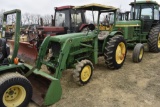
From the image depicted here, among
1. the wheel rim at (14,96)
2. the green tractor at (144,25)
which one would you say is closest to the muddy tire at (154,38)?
the green tractor at (144,25)

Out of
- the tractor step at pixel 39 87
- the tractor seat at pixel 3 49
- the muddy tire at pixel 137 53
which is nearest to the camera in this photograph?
the tractor seat at pixel 3 49

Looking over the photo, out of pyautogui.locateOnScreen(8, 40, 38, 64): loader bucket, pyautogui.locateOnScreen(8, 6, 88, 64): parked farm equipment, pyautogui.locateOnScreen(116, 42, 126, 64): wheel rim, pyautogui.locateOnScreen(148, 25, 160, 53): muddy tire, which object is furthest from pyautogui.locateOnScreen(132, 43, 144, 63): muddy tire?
pyautogui.locateOnScreen(8, 40, 38, 64): loader bucket

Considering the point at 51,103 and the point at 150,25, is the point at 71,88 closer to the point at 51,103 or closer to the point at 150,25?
the point at 51,103

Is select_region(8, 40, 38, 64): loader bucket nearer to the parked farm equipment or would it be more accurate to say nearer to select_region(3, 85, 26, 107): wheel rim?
the parked farm equipment

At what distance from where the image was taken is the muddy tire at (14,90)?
3.66 metres

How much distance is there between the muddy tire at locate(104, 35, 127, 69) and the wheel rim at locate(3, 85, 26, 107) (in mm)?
2983

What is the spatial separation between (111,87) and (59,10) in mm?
6248

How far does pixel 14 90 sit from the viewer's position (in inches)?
154

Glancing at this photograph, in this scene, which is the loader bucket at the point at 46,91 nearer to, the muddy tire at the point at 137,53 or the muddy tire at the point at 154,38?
the muddy tire at the point at 137,53

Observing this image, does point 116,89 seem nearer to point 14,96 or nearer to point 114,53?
point 114,53

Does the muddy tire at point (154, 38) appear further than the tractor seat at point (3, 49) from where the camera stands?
Yes

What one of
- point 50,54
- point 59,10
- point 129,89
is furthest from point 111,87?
point 59,10

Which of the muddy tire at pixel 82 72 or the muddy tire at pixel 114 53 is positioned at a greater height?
the muddy tire at pixel 114 53

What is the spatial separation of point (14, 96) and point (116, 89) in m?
2.49
